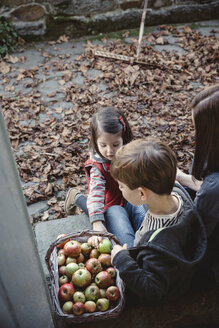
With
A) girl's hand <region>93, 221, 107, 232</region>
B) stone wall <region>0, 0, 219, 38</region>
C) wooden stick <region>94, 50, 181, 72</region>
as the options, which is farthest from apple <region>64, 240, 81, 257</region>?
stone wall <region>0, 0, 219, 38</region>

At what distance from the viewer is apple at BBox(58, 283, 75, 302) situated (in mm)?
2006

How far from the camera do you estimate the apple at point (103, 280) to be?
81.4 inches

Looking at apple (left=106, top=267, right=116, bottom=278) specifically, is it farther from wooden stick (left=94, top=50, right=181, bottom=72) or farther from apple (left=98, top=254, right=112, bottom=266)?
wooden stick (left=94, top=50, right=181, bottom=72)

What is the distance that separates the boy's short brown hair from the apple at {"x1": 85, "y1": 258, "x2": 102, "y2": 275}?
0.58 metres

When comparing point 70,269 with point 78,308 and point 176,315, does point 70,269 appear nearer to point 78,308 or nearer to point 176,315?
point 78,308

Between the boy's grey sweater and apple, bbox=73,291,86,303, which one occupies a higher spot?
the boy's grey sweater

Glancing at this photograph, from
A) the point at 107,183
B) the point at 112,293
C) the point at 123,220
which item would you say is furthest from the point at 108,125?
the point at 112,293

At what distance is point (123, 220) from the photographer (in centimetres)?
274

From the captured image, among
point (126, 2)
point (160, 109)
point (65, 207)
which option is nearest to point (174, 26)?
point (126, 2)

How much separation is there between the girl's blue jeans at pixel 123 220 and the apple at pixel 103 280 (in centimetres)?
50

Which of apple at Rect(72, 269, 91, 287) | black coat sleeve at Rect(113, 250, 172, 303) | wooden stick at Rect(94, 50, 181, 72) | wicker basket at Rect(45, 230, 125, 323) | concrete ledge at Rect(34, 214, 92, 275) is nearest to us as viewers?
black coat sleeve at Rect(113, 250, 172, 303)

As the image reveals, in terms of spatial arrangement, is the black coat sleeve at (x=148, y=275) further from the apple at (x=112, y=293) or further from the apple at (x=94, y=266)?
the apple at (x=94, y=266)

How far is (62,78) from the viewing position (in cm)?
530

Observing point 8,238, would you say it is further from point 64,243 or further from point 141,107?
point 141,107
